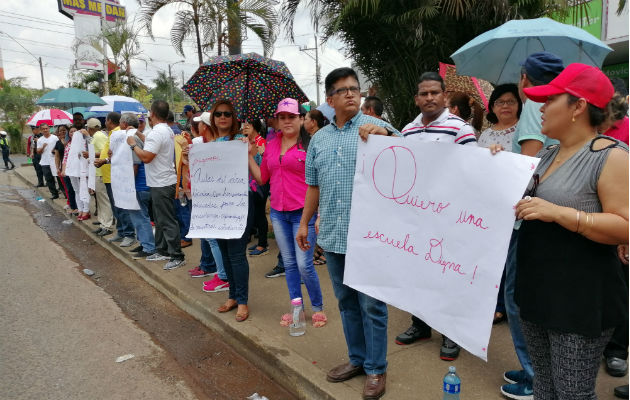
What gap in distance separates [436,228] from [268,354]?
6.42ft

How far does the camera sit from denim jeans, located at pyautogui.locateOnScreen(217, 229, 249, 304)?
14.1ft

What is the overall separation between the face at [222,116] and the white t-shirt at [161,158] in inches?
68.7

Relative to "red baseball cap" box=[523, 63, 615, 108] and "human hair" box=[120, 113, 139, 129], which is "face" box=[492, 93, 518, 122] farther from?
"human hair" box=[120, 113, 139, 129]

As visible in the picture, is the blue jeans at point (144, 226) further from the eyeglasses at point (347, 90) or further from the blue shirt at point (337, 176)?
the eyeglasses at point (347, 90)

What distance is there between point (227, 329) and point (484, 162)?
119 inches

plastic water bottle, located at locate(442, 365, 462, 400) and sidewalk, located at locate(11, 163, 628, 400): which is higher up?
plastic water bottle, located at locate(442, 365, 462, 400)

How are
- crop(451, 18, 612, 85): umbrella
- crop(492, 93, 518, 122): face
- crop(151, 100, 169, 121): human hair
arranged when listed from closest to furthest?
crop(492, 93, 518, 122): face < crop(451, 18, 612, 85): umbrella < crop(151, 100, 169, 121): human hair

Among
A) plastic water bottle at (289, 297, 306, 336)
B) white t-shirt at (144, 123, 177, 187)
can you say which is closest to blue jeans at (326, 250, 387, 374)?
plastic water bottle at (289, 297, 306, 336)

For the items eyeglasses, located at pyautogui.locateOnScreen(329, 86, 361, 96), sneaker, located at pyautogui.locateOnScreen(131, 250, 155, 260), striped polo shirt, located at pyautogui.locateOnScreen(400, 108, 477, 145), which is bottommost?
sneaker, located at pyautogui.locateOnScreen(131, 250, 155, 260)

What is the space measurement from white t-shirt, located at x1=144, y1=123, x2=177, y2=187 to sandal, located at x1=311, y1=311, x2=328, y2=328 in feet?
9.63

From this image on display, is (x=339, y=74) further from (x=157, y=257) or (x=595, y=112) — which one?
(x=157, y=257)

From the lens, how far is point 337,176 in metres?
2.87

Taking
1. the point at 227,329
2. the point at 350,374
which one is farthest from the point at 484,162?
the point at 227,329

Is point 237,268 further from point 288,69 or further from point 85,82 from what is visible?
point 85,82
